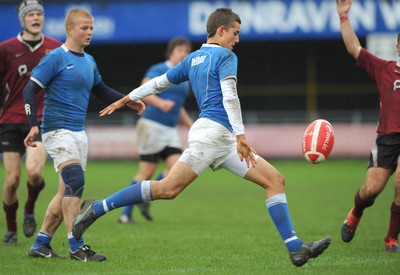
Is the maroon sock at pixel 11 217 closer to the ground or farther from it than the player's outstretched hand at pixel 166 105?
closer to the ground

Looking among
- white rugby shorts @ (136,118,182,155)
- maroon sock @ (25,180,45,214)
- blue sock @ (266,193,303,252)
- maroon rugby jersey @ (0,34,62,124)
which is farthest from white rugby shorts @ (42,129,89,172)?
white rugby shorts @ (136,118,182,155)

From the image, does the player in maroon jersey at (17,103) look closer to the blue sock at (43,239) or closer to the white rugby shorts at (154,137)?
the blue sock at (43,239)

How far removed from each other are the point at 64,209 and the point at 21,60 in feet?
7.70

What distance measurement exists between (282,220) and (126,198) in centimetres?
139

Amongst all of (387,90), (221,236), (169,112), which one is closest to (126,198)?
(221,236)

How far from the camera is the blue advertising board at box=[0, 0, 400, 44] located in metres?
22.4

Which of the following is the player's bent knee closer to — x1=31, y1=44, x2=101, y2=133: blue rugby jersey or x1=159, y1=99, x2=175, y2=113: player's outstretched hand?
x1=31, y1=44, x2=101, y2=133: blue rugby jersey

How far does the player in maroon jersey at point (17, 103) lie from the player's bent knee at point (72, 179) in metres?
1.52

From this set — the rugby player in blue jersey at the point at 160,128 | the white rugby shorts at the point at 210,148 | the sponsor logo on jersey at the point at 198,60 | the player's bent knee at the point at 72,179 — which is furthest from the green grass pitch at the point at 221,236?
the sponsor logo on jersey at the point at 198,60

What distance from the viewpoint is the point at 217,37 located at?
7.10 m

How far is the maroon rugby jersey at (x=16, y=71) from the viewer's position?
912 centimetres

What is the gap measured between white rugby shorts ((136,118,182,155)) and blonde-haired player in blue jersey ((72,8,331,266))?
14.9 ft

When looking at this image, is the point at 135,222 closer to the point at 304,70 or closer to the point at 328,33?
the point at 328,33

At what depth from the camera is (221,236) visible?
949 centimetres
